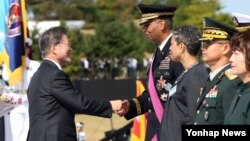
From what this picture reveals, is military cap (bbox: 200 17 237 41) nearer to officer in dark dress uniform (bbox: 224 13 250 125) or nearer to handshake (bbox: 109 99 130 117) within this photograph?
officer in dark dress uniform (bbox: 224 13 250 125)

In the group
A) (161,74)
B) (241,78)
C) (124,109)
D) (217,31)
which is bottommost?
(124,109)

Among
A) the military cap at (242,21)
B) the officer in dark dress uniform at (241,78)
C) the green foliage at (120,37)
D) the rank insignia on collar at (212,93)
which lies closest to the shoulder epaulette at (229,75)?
the rank insignia on collar at (212,93)

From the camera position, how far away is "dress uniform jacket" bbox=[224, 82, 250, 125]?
4.01m

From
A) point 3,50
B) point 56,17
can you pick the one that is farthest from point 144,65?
point 56,17

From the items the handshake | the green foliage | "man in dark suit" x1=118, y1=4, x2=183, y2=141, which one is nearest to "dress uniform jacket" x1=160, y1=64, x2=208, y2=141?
"man in dark suit" x1=118, y1=4, x2=183, y2=141

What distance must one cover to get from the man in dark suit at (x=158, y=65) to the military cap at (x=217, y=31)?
34.7 inches

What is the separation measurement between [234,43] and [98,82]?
19.5m

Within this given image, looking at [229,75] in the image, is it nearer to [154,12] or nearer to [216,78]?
[216,78]

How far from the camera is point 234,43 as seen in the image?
13.9 feet

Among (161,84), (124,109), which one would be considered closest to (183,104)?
(161,84)

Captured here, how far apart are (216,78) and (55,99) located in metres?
1.34

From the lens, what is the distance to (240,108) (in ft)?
13.3

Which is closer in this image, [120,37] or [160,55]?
[160,55]

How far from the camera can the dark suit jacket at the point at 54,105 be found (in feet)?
17.6
